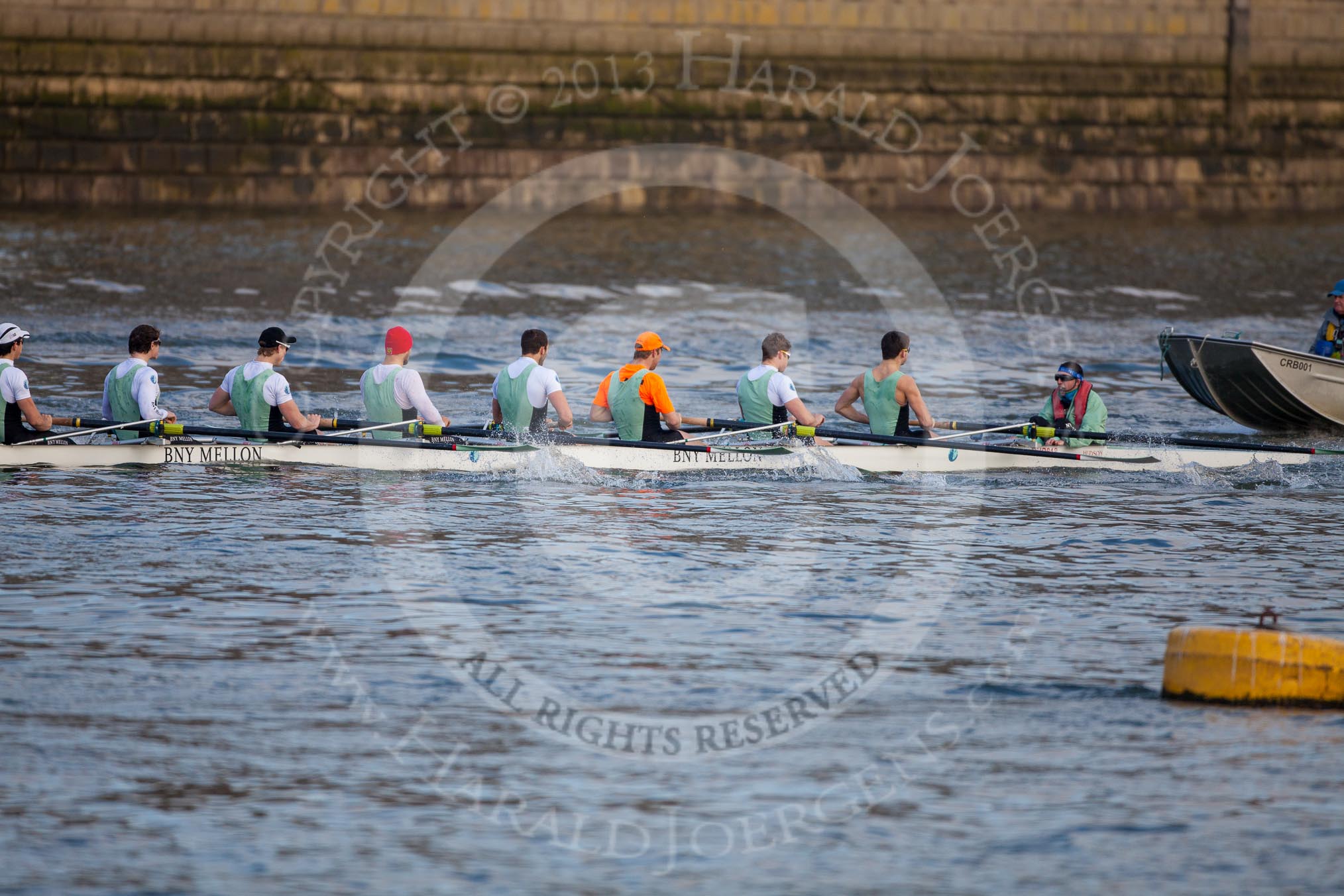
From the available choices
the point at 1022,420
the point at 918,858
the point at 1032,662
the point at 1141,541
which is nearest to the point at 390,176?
the point at 1022,420

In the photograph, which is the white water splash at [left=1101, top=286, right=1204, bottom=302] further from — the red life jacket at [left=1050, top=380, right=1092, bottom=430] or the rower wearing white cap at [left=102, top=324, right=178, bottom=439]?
the rower wearing white cap at [left=102, top=324, right=178, bottom=439]

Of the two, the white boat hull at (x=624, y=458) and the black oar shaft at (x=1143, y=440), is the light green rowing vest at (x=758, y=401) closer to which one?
the white boat hull at (x=624, y=458)

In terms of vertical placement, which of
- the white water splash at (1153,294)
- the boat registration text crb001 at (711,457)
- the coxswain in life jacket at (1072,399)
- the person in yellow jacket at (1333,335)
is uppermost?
the white water splash at (1153,294)

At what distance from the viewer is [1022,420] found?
18500 millimetres

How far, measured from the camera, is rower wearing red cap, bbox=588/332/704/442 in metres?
14.3

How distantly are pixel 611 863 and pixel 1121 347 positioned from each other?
69.9 ft

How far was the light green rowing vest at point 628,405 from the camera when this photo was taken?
47.3 ft

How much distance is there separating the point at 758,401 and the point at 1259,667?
749cm

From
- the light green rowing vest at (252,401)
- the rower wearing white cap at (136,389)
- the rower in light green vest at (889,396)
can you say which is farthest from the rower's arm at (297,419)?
the rower in light green vest at (889,396)

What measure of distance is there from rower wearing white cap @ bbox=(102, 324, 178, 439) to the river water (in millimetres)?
513

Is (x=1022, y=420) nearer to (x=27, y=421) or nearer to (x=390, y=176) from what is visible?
(x=27, y=421)

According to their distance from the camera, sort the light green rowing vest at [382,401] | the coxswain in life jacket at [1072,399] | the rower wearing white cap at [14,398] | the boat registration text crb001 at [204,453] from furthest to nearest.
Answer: the coxswain in life jacket at [1072,399], the light green rowing vest at [382,401], the boat registration text crb001 at [204,453], the rower wearing white cap at [14,398]

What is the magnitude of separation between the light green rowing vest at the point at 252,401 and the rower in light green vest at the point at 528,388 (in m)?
2.01

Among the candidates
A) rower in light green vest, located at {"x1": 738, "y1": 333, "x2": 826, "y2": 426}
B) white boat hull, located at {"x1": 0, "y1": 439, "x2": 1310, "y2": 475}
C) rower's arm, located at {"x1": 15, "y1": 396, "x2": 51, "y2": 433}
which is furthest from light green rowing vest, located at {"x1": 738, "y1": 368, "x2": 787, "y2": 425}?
rower's arm, located at {"x1": 15, "y1": 396, "x2": 51, "y2": 433}
